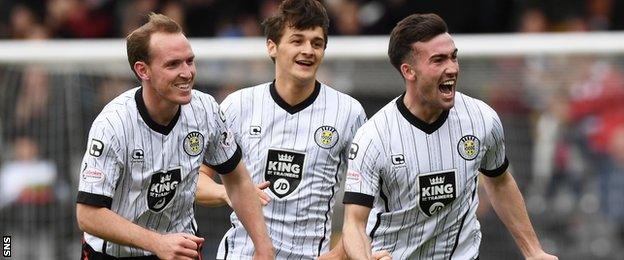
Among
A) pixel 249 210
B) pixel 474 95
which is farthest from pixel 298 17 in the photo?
pixel 474 95

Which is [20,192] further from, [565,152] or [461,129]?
[461,129]

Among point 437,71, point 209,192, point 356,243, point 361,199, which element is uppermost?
point 437,71

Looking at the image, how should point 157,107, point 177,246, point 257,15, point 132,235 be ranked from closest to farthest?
point 177,246 → point 132,235 → point 157,107 → point 257,15

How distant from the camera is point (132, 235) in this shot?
7105mm

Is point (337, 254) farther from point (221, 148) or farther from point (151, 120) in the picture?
point (151, 120)

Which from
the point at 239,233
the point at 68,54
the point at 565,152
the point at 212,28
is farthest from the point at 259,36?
the point at 239,233

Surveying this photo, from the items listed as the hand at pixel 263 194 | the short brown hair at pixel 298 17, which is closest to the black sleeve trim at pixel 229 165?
the hand at pixel 263 194

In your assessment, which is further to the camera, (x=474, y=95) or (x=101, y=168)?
(x=474, y=95)

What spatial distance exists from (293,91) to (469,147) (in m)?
1.30

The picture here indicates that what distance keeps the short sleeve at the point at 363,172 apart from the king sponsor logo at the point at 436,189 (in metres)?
0.25

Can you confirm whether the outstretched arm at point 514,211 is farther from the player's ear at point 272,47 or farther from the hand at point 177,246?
Answer: the hand at point 177,246

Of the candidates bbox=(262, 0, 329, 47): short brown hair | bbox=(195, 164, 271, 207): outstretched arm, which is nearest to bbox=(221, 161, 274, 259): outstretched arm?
bbox=(195, 164, 271, 207): outstretched arm

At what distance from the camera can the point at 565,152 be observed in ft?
39.4

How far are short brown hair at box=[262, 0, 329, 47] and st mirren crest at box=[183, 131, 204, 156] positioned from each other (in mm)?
1067
